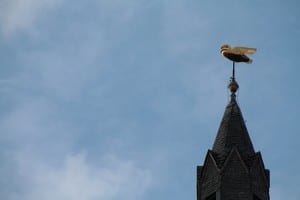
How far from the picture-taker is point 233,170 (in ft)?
241

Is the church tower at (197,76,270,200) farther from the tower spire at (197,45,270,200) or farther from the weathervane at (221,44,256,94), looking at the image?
the weathervane at (221,44,256,94)

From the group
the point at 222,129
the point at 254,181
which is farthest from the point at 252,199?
the point at 222,129

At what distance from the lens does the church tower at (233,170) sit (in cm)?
7262

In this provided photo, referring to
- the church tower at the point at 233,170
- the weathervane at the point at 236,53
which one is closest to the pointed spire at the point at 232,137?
the church tower at the point at 233,170

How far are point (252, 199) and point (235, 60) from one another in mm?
12202

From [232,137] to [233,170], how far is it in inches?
119

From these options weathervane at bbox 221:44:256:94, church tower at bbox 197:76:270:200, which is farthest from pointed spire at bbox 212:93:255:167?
weathervane at bbox 221:44:256:94

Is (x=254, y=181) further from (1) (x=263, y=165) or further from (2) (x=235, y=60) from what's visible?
(2) (x=235, y=60)

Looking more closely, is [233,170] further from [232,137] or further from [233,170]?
[232,137]

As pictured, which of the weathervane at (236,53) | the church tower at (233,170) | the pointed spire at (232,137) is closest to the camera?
the church tower at (233,170)

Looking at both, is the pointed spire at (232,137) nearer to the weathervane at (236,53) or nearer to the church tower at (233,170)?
the church tower at (233,170)

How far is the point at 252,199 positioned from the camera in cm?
7231

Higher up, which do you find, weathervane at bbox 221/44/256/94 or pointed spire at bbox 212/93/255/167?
weathervane at bbox 221/44/256/94

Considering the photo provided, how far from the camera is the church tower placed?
72625 mm
